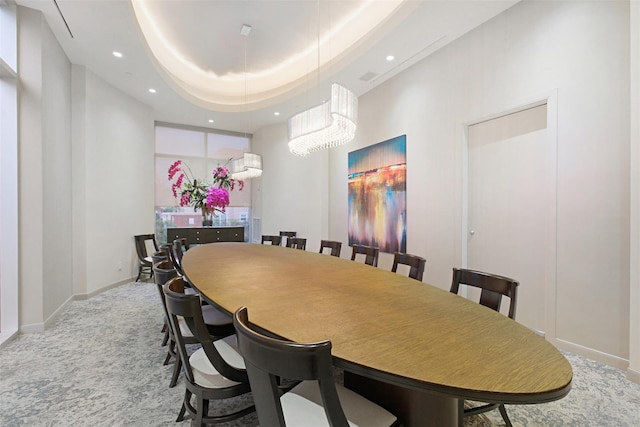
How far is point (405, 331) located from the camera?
1160 millimetres

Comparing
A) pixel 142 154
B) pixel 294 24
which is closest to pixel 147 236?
pixel 142 154

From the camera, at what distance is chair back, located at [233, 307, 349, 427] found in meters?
0.76

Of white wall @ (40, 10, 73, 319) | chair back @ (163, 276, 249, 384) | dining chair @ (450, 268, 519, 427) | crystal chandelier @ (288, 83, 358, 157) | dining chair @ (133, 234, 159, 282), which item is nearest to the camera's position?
chair back @ (163, 276, 249, 384)

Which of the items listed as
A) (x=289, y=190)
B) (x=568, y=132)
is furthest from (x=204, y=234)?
(x=568, y=132)

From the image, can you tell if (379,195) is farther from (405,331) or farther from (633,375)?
(405,331)

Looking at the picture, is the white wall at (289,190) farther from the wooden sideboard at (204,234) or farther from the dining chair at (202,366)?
the dining chair at (202,366)

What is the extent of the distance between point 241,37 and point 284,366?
466 cm

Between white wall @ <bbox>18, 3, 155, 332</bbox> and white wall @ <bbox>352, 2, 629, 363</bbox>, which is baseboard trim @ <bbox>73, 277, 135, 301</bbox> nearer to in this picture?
white wall @ <bbox>18, 3, 155, 332</bbox>

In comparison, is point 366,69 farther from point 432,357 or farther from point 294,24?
point 432,357

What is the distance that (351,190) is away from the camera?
5398 mm

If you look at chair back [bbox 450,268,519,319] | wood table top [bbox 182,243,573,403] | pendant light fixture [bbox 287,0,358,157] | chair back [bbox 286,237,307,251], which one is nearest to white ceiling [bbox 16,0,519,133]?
pendant light fixture [bbox 287,0,358,157]

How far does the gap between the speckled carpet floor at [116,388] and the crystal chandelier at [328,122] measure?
2.30 m

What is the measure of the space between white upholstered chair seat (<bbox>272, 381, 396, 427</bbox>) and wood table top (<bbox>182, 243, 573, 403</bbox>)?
0.29m

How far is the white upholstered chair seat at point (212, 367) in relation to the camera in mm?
1389
